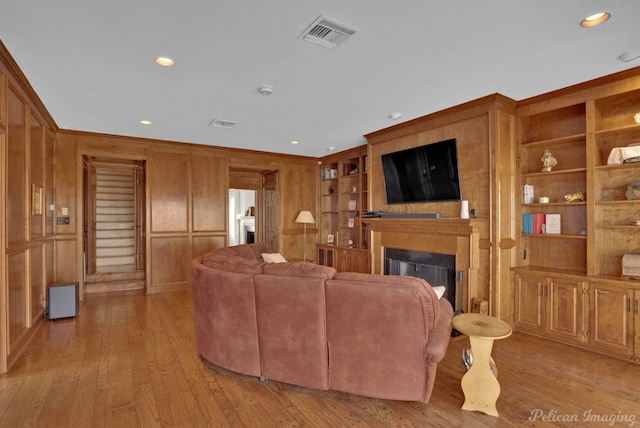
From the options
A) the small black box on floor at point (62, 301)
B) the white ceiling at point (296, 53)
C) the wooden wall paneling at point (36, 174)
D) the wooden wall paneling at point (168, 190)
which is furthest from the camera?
the wooden wall paneling at point (168, 190)

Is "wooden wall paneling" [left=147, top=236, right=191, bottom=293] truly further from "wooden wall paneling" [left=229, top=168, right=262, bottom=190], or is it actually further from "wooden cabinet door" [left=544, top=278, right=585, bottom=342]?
"wooden cabinet door" [left=544, top=278, right=585, bottom=342]

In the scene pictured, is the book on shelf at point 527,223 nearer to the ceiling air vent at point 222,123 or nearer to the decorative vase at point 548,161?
the decorative vase at point 548,161

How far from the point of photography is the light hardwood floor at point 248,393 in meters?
2.17

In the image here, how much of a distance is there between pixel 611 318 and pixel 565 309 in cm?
36

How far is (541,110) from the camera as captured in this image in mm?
3674

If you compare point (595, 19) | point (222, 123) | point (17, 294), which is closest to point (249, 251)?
point (222, 123)

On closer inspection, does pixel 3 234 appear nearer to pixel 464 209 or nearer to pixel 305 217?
pixel 464 209

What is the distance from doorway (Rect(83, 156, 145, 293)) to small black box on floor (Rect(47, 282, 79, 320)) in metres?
1.56

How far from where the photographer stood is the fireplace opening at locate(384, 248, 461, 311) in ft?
13.4

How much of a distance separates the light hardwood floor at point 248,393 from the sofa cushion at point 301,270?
0.87 meters

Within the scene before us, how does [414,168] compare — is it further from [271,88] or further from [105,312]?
[105,312]

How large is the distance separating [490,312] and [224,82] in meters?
3.56

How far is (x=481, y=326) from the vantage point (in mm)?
2336

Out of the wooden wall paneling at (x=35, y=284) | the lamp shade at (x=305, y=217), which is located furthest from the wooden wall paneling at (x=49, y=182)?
the lamp shade at (x=305, y=217)
